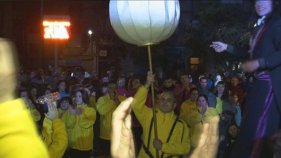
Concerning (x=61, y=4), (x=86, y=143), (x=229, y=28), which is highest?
(x=61, y=4)

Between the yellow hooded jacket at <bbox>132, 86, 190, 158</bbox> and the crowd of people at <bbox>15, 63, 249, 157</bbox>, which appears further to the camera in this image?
the crowd of people at <bbox>15, 63, 249, 157</bbox>

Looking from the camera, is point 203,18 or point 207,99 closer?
point 207,99

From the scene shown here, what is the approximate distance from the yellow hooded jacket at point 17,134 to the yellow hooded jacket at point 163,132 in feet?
9.06

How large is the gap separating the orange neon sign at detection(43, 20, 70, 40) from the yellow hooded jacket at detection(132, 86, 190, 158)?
41.8 ft

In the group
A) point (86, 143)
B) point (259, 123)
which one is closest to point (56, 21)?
point (86, 143)

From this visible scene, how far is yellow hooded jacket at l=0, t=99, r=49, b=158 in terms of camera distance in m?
1.83

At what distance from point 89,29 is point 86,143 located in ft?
59.1

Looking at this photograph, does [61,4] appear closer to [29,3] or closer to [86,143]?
[29,3]

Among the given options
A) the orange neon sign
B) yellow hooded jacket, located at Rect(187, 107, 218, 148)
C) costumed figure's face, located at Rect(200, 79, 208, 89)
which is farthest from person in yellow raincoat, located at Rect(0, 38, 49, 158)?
the orange neon sign

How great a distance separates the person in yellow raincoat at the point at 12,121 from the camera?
1831 mm

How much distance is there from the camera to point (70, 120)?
728 cm

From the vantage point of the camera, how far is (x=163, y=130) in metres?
4.98

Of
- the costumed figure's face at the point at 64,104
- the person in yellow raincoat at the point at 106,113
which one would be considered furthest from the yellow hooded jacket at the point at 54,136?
the person in yellow raincoat at the point at 106,113

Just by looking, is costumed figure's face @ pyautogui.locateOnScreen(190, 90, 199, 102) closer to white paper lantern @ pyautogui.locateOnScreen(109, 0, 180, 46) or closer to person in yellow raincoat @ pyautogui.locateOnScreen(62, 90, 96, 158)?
person in yellow raincoat @ pyautogui.locateOnScreen(62, 90, 96, 158)
